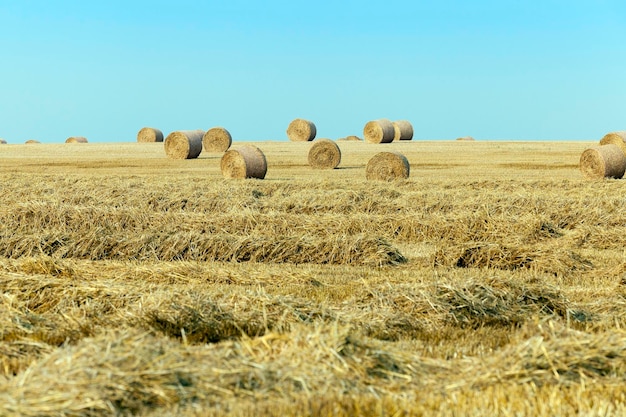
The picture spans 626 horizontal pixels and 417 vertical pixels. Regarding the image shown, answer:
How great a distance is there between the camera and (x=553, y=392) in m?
4.64

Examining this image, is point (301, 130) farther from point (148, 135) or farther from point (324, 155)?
point (324, 155)

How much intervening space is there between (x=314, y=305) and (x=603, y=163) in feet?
62.6

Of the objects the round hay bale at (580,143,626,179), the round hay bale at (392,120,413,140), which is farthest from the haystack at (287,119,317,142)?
the round hay bale at (580,143,626,179)

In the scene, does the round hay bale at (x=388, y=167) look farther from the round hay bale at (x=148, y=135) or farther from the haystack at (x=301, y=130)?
the round hay bale at (x=148, y=135)

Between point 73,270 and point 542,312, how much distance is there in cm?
506

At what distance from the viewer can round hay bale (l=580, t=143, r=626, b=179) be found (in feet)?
79.4

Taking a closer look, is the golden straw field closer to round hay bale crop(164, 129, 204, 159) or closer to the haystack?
round hay bale crop(164, 129, 204, 159)

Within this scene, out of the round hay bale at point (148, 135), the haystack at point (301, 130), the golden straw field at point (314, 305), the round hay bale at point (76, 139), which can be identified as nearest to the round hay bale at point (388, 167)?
the golden straw field at point (314, 305)

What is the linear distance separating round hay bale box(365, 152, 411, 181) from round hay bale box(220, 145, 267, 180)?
132 inches

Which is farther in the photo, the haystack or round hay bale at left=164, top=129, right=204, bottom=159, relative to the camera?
the haystack

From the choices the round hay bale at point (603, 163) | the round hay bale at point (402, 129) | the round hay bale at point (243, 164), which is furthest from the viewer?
the round hay bale at point (402, 129)

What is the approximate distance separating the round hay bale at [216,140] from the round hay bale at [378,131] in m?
9.91

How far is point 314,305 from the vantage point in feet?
23.4

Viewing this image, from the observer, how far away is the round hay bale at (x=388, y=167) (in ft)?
77.2
